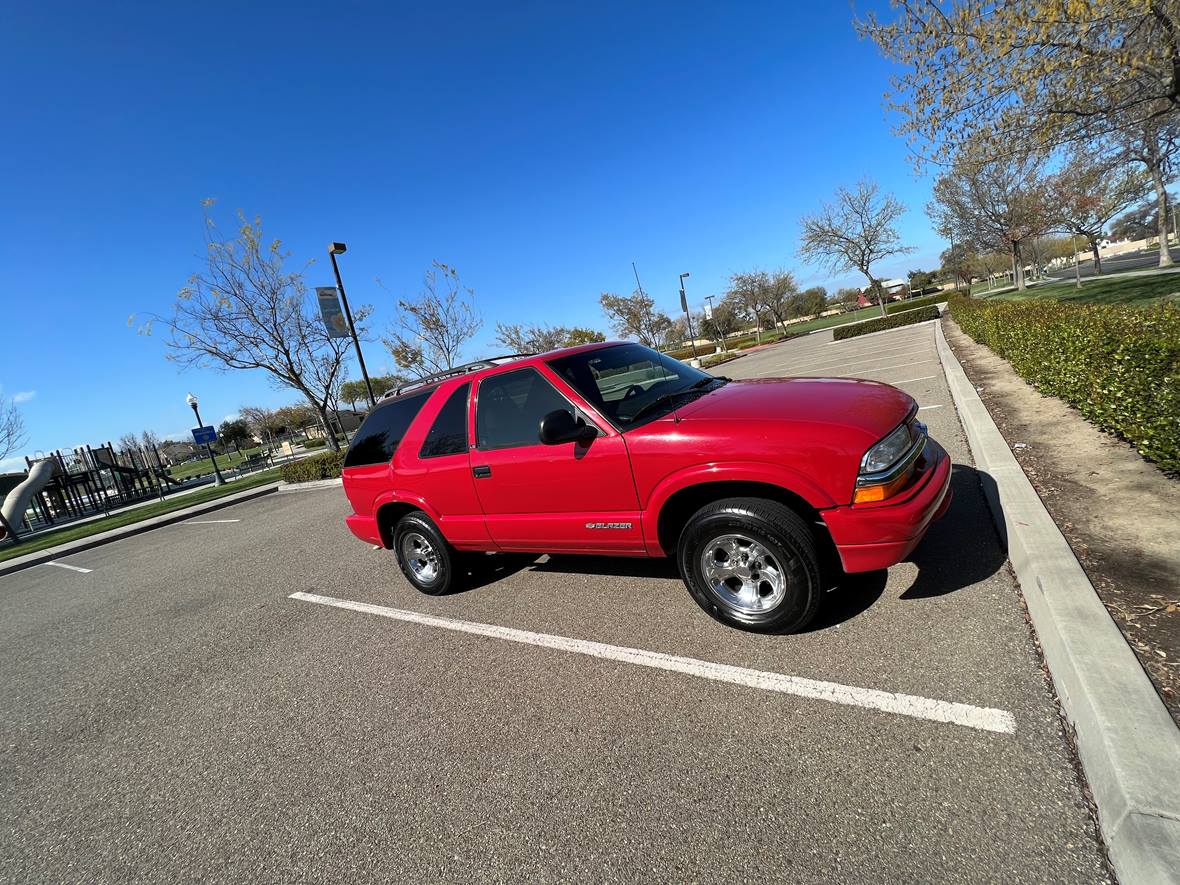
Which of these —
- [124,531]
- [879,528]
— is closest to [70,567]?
[124,531]

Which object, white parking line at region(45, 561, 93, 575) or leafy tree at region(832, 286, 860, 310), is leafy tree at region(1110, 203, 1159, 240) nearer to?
leafy tree at region(832, 286, 860, 310)

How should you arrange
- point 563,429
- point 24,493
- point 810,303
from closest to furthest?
1. point 563,429
2. point 24,493
3. point 810,303

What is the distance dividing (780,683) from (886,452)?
1.33 m

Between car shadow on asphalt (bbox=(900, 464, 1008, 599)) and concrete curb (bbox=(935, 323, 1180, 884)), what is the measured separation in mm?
183

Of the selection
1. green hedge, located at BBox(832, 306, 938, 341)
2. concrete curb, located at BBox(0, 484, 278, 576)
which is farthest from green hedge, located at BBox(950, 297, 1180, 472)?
green hedge, located at BBox(832, 306, 938, 341)

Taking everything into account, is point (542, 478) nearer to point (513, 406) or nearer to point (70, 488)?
point (513, 406)

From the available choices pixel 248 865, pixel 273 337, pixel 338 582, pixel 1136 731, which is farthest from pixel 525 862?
pixel 273 337

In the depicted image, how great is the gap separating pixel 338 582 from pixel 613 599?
3.45 meters

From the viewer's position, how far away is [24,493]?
63.3ft

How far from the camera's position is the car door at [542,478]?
10.9 ft

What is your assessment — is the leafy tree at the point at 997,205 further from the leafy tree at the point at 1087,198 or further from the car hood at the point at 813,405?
the car hood at the point at 813,405

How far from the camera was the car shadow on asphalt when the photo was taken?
10.6ft

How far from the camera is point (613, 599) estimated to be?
3941 millimetres

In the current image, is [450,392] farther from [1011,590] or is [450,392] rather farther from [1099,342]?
[1099,342]
